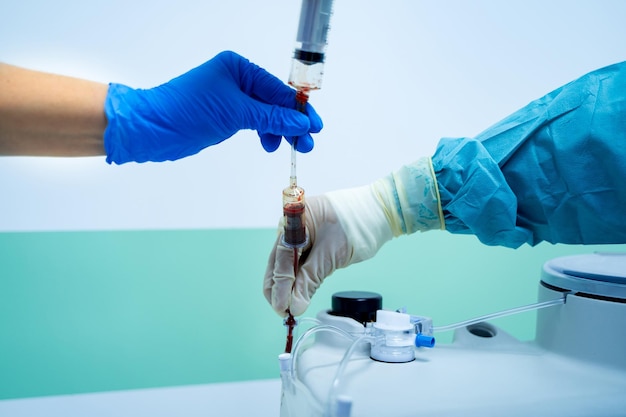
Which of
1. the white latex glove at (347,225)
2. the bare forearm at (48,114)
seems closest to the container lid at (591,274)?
the white latex glove at (347,225)

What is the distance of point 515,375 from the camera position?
0.92 metres

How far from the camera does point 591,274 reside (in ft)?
3.30

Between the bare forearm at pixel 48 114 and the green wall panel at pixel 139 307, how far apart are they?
491mm

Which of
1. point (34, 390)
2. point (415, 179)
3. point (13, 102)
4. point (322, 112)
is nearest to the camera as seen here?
point (13, 102)

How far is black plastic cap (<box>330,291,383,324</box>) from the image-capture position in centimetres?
107

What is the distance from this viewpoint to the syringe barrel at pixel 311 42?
855 millimetres

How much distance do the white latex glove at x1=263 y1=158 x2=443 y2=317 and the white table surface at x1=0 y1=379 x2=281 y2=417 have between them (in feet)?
1.17

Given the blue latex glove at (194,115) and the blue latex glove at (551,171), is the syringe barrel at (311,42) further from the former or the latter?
the blue latex glove at (551,171)

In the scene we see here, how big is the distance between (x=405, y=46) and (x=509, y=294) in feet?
2.71

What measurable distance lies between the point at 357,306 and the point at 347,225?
0.16 metres

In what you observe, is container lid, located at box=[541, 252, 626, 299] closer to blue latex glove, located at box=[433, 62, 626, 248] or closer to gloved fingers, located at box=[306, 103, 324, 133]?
blue latex glove, located at box=[433, 62, 626, 248]

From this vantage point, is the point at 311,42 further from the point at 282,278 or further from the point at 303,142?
the point at 282,278

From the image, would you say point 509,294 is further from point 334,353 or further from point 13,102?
point 13,102

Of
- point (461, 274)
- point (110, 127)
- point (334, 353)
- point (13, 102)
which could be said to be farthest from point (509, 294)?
point (13, 102)
